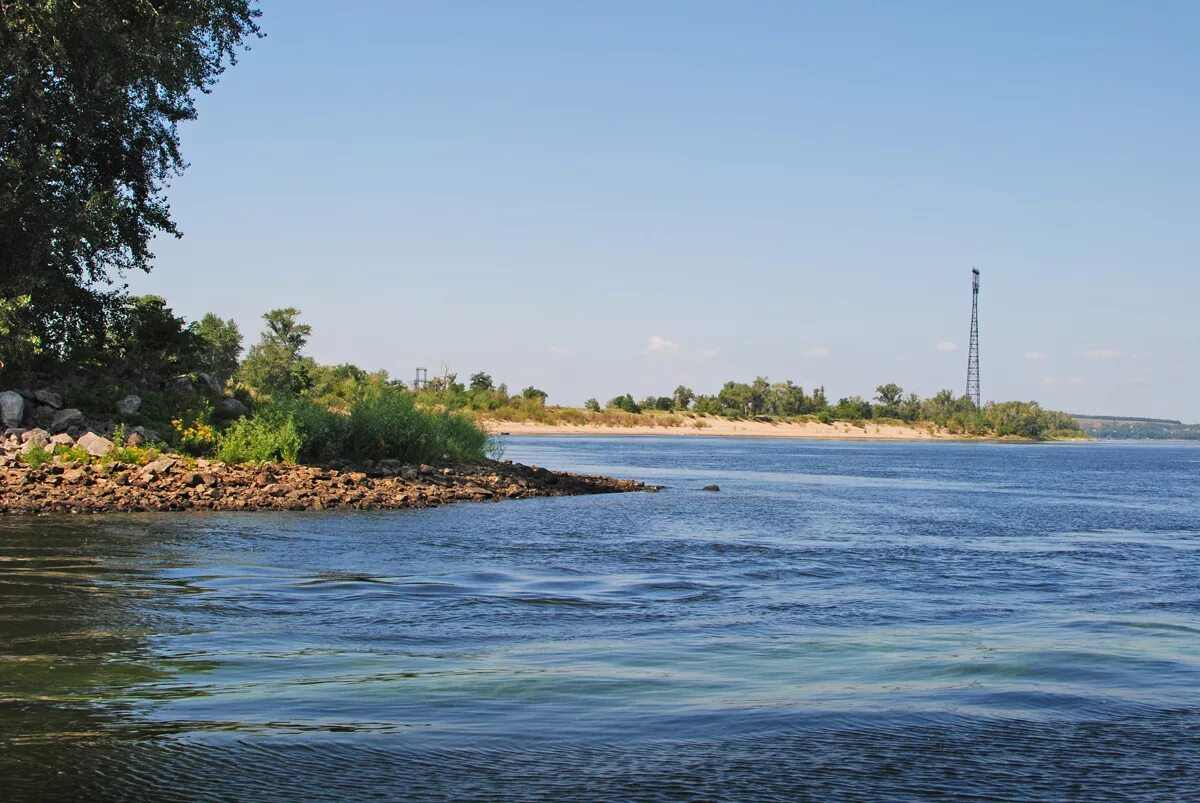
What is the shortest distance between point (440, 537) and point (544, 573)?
206 inches

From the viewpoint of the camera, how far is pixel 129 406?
30922 mm

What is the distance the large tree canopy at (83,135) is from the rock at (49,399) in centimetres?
151

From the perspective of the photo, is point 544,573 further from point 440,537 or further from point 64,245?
point 64,245

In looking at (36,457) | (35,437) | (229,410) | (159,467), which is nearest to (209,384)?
(229,410)

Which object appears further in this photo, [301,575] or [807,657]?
[301,575]

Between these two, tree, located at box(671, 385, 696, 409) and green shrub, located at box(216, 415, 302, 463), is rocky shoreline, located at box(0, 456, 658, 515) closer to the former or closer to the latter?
green shrub, located at box(216, 415, 302, 463)

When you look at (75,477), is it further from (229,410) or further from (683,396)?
(683,396)

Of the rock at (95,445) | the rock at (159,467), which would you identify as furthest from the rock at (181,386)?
the rock at (159,467)

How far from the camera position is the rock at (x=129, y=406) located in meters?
30.8

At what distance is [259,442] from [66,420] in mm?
4883

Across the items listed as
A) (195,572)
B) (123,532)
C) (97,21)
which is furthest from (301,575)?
(97,21)

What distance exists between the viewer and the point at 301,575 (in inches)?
646

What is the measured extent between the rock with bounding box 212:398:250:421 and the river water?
33.8 ft

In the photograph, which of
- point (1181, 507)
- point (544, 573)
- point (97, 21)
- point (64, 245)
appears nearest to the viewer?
point (544, 573)
